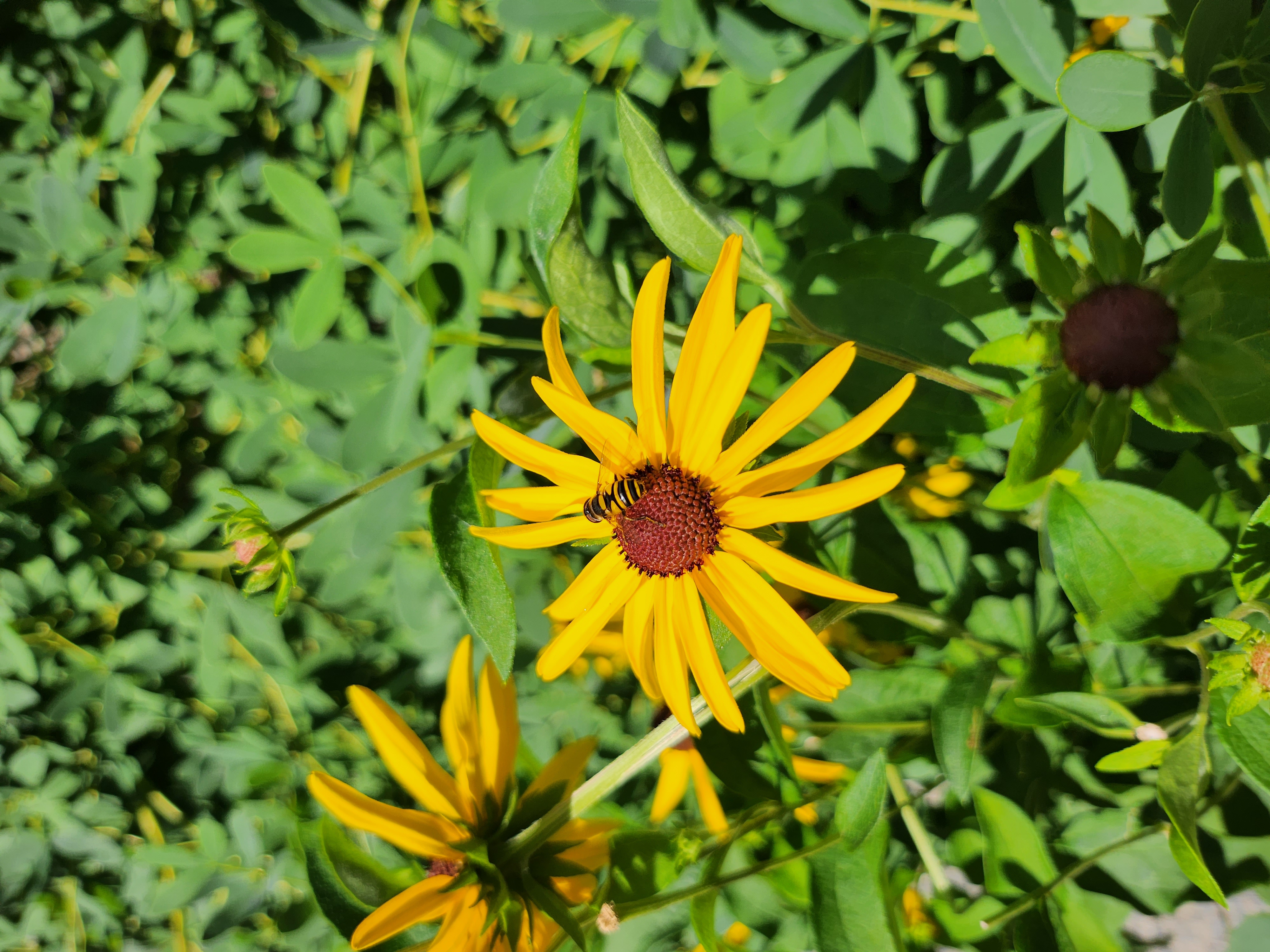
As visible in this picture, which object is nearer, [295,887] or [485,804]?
[485,804]

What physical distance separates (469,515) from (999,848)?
781 mm

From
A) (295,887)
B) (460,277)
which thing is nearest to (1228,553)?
(460,277)

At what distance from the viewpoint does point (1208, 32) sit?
709 millimetres

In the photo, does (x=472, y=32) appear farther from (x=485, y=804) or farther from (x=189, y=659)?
(x=189, y=659)

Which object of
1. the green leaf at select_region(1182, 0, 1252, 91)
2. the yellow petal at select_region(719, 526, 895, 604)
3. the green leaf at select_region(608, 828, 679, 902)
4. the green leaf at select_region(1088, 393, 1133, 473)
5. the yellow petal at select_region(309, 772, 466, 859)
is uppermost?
the green leaf at select_region(1182, 0, 1252, 91)

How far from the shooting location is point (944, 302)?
91 cm

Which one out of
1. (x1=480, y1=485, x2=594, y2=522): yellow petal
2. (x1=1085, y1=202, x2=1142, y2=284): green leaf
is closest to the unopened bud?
(x1=480, y1=485, x2=594, y2=522): yellow petal

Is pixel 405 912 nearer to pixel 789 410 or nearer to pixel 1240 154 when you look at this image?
pixel 789 410

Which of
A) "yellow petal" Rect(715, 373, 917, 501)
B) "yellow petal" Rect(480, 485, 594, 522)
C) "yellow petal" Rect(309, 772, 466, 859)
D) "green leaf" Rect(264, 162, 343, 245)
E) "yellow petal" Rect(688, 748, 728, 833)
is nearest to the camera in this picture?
"yellow petal" Rect(715, 373, 917, 501)

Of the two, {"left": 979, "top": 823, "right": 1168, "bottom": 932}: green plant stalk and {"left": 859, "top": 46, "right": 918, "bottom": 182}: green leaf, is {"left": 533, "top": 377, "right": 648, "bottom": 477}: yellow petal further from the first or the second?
{"left": 979, "top": 823, "right": 1168, "bottom": 932}: green plant stalk

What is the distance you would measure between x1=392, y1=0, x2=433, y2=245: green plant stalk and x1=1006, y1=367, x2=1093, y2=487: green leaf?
3.02 ft

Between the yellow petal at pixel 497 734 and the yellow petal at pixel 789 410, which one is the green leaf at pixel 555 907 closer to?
the yellow petal at pixel 497 734

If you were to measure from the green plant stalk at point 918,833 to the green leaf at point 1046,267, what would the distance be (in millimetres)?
630

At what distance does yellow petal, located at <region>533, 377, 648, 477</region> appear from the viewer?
0.72m
